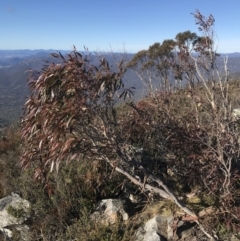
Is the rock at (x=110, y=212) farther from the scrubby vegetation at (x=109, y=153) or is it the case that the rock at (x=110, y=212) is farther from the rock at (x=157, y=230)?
the rock at (x=157, y=230)

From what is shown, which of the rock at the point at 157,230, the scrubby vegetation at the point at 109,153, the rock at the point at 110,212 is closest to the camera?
→ the scrubby vegetation at the point at 109,153

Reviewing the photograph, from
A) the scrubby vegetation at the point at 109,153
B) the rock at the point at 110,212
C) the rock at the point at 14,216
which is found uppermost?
the scrubby vegetation at the point at 109,153

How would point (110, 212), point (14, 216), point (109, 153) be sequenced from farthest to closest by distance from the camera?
point (14, 216)
point (110, 212)
point (109, 153)

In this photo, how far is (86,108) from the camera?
284 centimetres

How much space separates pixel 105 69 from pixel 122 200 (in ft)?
6.66

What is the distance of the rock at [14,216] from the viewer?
4020mm

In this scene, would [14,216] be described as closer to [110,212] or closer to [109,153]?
[110,212]

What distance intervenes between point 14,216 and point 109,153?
1712mm

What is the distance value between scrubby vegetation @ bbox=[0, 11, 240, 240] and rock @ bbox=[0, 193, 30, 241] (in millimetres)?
127

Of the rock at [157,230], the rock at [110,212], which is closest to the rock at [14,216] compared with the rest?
the rock at [110,212]

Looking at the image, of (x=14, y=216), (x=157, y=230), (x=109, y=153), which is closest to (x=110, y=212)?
(x=157, y=230)

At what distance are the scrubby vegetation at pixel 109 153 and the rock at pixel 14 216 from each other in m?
0.13

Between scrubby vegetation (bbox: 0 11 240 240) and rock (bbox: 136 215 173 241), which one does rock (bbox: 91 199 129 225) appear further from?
rock (bbox: 136 215 173 241)

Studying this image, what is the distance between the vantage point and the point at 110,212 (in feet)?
13.2
